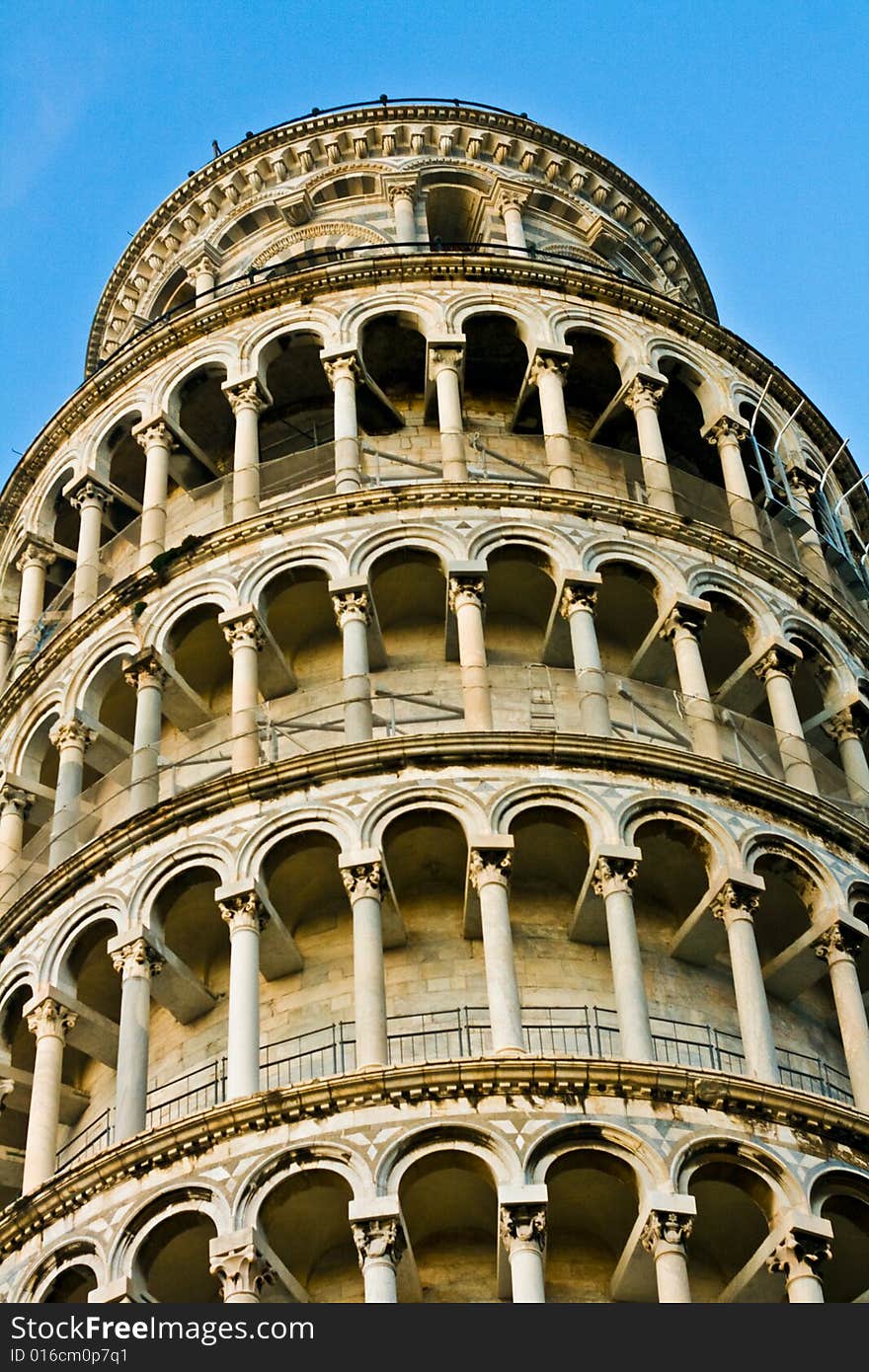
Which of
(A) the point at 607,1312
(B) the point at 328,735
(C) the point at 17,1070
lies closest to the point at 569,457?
(B) the point at 328,735

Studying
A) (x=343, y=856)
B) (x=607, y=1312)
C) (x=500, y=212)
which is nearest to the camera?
(x=607, y=1312)

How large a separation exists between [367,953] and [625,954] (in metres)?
2.36

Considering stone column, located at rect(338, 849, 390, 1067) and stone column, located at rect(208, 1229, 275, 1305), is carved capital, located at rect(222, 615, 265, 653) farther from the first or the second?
stone column, located at rect(208, 1229, 275, 1305)

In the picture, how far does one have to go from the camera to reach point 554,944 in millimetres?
24484

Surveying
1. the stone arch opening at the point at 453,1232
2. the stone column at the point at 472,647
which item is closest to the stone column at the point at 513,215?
the stone column at the point at 472,647

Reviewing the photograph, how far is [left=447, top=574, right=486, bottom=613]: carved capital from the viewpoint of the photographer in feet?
87.8

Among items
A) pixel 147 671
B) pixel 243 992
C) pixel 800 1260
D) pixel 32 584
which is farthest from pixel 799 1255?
pixel 32 584

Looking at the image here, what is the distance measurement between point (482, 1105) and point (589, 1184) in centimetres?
123

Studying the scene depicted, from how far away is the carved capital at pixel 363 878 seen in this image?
2323 centimetres

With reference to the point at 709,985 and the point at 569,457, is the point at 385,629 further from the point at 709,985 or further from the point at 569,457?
the point at 709,985

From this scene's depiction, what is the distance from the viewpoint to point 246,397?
30266 millimetres

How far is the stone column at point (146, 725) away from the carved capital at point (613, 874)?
496cm

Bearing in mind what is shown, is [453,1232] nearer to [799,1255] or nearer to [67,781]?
[799,1255]

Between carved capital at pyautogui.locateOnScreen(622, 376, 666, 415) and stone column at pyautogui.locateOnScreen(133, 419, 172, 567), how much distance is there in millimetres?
5753
